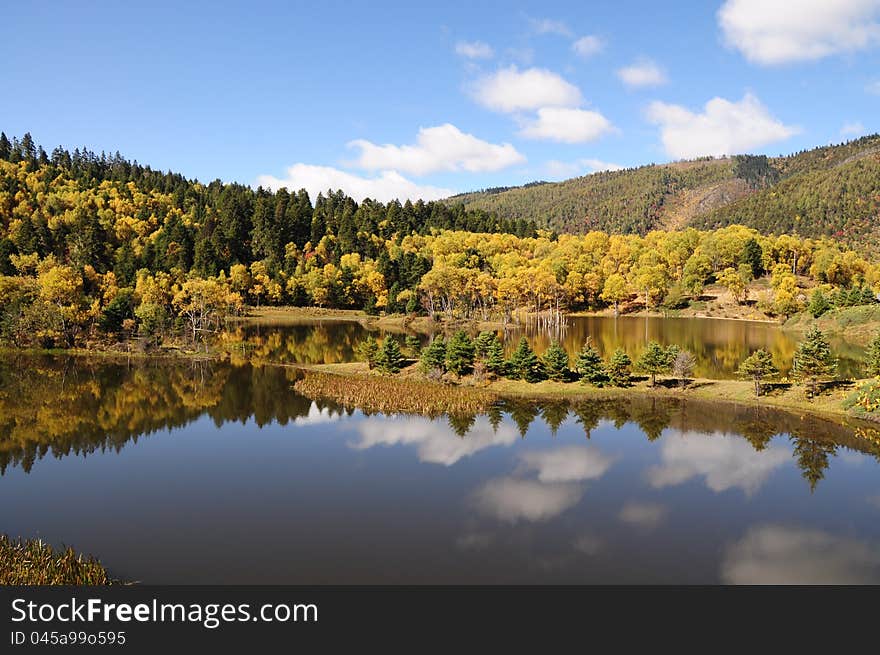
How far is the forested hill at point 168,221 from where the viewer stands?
131875 millimetres

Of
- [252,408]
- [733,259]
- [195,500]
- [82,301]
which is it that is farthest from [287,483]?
[733,259]

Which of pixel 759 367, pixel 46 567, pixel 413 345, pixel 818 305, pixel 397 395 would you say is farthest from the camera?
pixel 818 305

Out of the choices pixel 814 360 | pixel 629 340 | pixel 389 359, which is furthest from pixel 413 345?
pixel 814 360

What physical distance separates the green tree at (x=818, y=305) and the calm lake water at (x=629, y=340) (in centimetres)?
709

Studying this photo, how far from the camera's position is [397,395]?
5300 centimetres

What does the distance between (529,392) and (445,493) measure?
2444cm

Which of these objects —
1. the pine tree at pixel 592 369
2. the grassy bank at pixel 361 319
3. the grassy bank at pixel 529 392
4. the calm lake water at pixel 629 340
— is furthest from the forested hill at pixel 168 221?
the pine tree at pixel 592 369

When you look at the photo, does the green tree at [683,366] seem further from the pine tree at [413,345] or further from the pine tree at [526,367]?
the pine tree at [413,345]

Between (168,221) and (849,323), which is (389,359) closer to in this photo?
(849,323)

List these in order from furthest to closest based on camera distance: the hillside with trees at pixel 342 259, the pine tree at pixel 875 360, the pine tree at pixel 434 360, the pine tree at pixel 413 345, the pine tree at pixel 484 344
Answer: the hillside with trees at pixel 342 259 → the pine tree at pixel 413 345 → the pine tree at pixel 484 344 → the pine tree at pixel 434 360 → the pine tree at pixel 875 360

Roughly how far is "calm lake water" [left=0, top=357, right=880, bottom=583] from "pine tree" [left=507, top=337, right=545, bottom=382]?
672 centimetres

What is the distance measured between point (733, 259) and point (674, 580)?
15213cm

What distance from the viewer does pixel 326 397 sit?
54.8m

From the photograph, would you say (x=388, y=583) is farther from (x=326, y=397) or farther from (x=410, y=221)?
(x=410, y=221)
